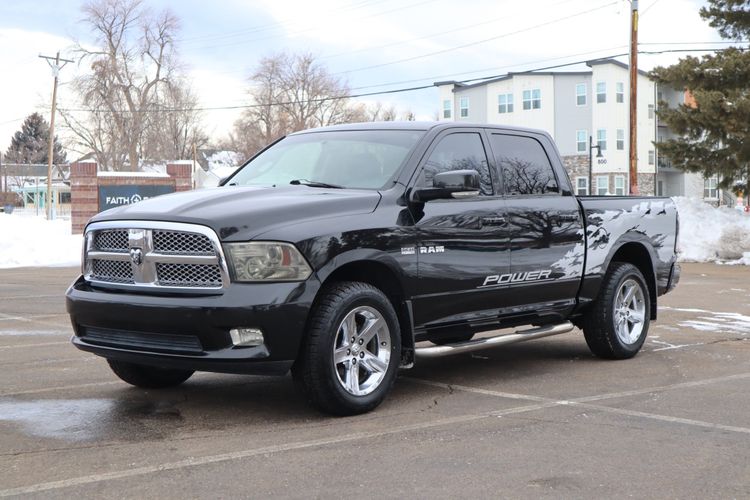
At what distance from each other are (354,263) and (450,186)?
89cm

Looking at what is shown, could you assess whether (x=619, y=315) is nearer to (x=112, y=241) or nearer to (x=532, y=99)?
(x=112, y=241)

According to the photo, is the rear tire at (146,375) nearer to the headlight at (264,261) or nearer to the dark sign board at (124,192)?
the headlight at (264,261)

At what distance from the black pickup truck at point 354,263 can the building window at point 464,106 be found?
201ft

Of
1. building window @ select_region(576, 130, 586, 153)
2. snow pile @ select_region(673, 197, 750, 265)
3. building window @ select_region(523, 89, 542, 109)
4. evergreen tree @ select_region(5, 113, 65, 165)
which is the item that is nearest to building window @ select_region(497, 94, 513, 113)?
building window @ select_region(523, 89, 542, 109)

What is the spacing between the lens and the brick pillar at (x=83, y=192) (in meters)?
32.3

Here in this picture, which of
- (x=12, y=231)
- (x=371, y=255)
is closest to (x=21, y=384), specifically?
(x=371, y=255)

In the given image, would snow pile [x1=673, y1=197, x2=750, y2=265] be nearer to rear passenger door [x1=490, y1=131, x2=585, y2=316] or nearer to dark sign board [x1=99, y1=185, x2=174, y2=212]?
rear passenger door [x1=490, y1=131, x2=585, y2=316]

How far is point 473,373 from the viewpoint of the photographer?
7.66 meters

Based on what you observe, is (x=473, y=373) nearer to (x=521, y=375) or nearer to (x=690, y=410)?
(x=521, y=375)

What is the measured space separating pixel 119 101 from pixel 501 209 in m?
65.4

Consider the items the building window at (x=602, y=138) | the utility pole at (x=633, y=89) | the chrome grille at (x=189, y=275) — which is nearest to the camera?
the chrome grille at (x=189, y=275)

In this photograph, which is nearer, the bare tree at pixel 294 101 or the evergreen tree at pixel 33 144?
the bare tree at pixel 294 101

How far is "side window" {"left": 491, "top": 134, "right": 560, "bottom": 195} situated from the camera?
748 cm

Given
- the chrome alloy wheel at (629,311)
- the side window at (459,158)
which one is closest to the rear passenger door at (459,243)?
the side window at (459,158)
